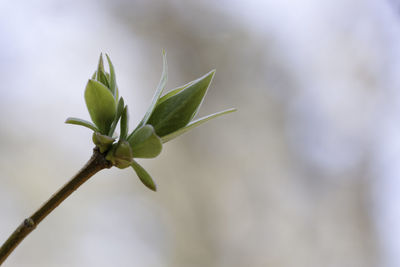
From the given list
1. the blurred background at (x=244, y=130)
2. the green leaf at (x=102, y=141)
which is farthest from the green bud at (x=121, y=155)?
the blurred background at (x=244, y=130)

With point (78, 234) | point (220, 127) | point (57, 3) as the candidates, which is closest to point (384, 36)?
point (220, 127)

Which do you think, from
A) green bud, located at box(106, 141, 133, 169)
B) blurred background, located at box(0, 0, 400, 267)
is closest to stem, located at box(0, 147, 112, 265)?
green bud, located at box(106, 141, 133, 169)

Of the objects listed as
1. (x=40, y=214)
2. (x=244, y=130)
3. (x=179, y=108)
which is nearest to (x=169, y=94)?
(x=179, y=108)

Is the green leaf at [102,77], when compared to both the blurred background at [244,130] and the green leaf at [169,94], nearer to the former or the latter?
the green leaf at [169,94]

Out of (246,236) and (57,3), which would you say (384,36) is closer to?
(246,236)

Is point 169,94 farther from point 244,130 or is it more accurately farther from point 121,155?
point 244,130

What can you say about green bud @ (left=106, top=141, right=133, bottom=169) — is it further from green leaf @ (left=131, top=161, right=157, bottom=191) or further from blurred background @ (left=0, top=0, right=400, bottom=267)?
blurred background @ (left=0, top=0, right=400, bottom=267)

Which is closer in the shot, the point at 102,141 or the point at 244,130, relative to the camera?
the point at 102,141
